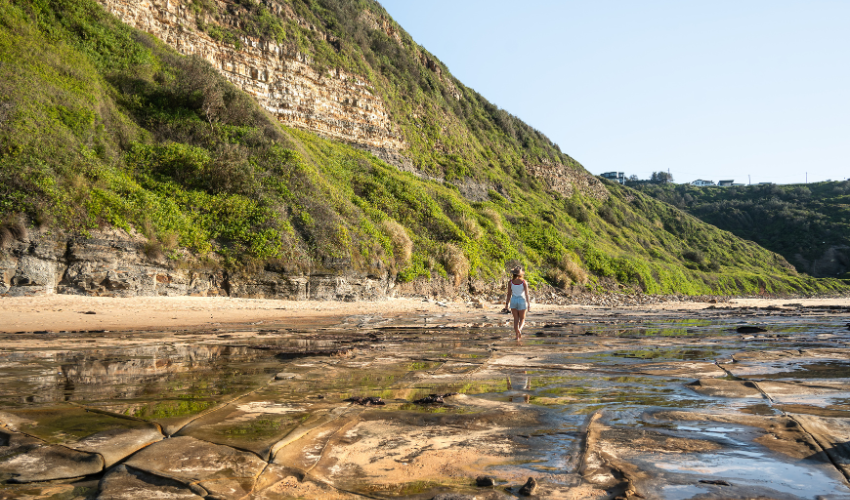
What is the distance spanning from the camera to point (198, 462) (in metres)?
2.51

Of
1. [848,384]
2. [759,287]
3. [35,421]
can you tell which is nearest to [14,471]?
[35,421]

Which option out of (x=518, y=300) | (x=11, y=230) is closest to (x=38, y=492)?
(x=518, y=300)

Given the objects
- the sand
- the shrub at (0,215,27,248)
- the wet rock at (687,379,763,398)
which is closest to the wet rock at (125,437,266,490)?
the wet rock at (687,379,763,398)

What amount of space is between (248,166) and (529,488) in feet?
59.5

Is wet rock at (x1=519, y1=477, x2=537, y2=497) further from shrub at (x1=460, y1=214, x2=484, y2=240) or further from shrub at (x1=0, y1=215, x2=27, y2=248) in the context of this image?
shrub at (x1=460, y1=214, x2=484, y2=240)

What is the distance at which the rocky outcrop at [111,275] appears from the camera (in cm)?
1144

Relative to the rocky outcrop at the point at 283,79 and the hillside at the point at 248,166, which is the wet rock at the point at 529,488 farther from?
the rocky outcrop at the point at 283,79

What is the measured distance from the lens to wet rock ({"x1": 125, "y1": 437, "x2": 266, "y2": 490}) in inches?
92.6

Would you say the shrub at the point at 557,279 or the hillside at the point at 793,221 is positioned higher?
the hillside at the point at 793,221

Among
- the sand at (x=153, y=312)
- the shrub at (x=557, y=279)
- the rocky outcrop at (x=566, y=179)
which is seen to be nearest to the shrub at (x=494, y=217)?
the shrub at (x=557, y=279)

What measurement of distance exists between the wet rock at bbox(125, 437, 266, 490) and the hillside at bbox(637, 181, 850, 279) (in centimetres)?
7652

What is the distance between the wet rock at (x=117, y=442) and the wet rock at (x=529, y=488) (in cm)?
204

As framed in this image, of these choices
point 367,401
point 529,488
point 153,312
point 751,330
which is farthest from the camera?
point 153,312

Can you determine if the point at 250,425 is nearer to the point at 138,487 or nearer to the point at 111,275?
the point at 138,487
